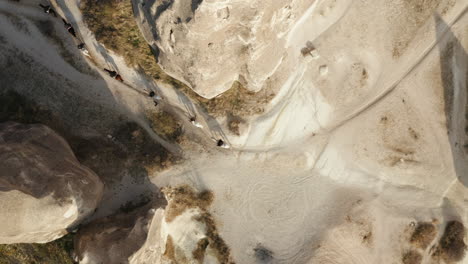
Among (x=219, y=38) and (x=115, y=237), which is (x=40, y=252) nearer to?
(x=115, y=237)

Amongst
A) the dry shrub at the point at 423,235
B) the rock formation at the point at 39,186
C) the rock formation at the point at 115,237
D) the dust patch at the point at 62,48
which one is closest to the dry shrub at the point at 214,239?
the rock formation at the point at 115,237

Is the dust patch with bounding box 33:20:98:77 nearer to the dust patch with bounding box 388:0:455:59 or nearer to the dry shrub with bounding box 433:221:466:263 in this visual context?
the dust patch with bounding box 388:0:455:59

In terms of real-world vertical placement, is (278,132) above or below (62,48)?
→ below

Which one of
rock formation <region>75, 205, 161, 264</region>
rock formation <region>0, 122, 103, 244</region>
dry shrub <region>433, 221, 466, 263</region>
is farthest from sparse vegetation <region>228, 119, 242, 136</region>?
dry shrub <region>433, 221, 466, 263</region>

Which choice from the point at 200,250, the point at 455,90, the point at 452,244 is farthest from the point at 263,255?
Result: the point at 455,90

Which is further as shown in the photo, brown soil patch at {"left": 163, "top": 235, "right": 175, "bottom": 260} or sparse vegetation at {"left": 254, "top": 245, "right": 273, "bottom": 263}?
sparse vegetation at {"left": 254, "top": 245, "right": 273, "bottom": 263}

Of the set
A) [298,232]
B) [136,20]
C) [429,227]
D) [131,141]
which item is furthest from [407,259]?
[136,20]

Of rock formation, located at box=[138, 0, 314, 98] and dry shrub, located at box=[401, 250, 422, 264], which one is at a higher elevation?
rock formation, located at box=[138, 0, 314, 98]
